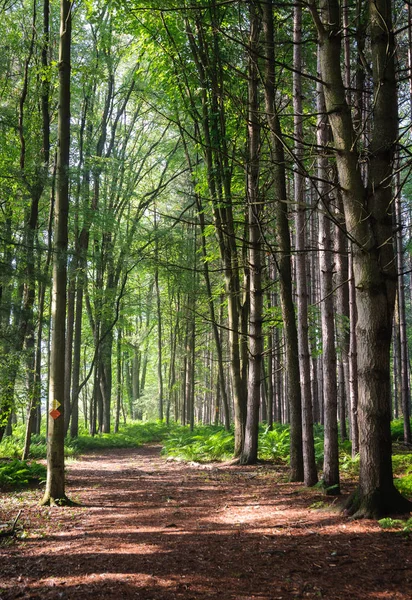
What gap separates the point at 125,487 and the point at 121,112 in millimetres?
15945

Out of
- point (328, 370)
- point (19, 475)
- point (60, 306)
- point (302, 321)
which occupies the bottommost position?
point (19, 475)

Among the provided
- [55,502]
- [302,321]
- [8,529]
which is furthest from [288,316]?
[8,529]

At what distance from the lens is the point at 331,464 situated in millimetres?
6582

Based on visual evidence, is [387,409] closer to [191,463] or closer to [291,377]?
[291,377]

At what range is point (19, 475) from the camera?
30.7 ft

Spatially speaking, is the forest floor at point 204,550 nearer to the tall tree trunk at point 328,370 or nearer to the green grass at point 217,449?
the tall tree trunk at point 328,370

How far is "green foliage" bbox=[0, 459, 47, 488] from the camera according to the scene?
9010 mm

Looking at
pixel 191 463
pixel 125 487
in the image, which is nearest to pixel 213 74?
pixel 125 487

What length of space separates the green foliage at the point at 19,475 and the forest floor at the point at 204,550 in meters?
1.35

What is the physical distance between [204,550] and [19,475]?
6.15m

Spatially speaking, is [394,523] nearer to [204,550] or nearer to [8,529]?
[204,550]

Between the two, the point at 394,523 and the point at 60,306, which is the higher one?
the point at 60,306

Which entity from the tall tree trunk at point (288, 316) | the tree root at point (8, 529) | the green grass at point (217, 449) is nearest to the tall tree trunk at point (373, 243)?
the green grass at point (217, 449)

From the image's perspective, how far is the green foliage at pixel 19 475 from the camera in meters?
9.01
